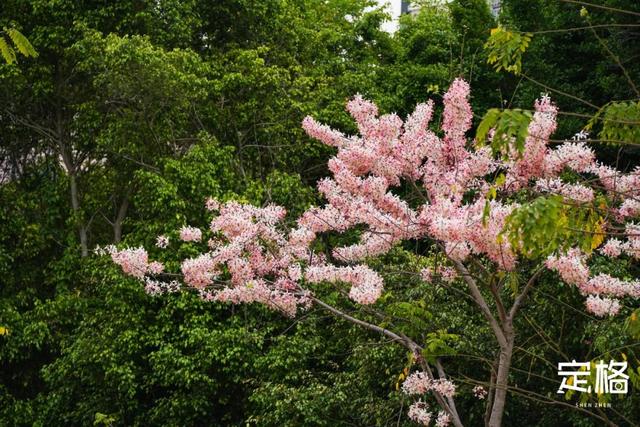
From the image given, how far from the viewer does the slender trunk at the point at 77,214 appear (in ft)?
50.3

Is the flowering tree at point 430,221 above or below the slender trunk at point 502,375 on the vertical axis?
above

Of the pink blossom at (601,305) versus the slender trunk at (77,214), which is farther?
the slender trunk at (77,214)

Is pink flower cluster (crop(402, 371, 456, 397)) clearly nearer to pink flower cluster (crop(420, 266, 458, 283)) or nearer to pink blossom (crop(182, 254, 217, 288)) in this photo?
pink flower cluster (crop(420, 266, 458, 283))

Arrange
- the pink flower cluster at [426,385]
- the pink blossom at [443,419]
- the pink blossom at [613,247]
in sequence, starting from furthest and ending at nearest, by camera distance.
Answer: the pink blossom at [443,419] < the pink flower cluster at [426,385] < the pink blossom at [613,247]

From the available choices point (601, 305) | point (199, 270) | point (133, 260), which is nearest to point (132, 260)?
point (133, 260)

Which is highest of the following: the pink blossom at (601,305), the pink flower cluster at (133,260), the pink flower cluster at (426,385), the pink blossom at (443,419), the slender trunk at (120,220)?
the pink blossom at (601,305)

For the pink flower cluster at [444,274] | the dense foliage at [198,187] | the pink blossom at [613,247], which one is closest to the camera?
the pink blossom at [613,247]

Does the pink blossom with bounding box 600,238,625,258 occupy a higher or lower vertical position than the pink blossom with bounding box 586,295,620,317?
higher

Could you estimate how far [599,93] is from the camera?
1616 centimetres

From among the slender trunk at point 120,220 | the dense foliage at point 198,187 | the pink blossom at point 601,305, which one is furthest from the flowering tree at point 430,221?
the slender trunk at point 120,220

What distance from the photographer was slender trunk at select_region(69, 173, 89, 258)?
1534cm

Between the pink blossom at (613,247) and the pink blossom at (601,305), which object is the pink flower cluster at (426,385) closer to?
the pink blossom at (601,305)

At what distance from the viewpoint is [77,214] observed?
15383 mm

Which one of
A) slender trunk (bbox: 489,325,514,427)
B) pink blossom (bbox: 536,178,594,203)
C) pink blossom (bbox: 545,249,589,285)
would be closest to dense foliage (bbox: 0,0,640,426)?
slender trunk (bbox: 489,325,514,427)
